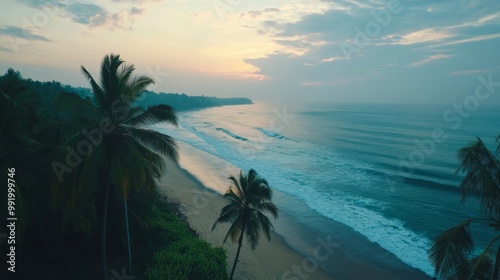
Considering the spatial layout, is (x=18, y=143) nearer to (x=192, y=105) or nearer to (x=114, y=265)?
(x=114, y=265)

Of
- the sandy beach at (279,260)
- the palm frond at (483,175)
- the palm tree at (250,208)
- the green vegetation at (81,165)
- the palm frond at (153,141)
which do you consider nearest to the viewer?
the palm frond at (483,175)

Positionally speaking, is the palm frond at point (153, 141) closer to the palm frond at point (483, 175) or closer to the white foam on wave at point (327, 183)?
the palm frond at point (483, 175)

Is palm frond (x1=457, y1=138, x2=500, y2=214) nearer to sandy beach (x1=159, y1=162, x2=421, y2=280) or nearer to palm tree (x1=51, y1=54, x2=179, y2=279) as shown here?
palm tree (x1=51, y1=54, x2=179, y2=279)

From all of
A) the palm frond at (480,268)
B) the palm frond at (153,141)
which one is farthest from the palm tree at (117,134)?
the palm frond at (480,268)

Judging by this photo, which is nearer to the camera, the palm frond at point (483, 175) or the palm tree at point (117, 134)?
the palm frond at point (483, 175)

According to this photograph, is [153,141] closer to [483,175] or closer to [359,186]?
[483,175]

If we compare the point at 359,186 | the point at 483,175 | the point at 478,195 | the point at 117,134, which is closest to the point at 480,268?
the point at 478,195
